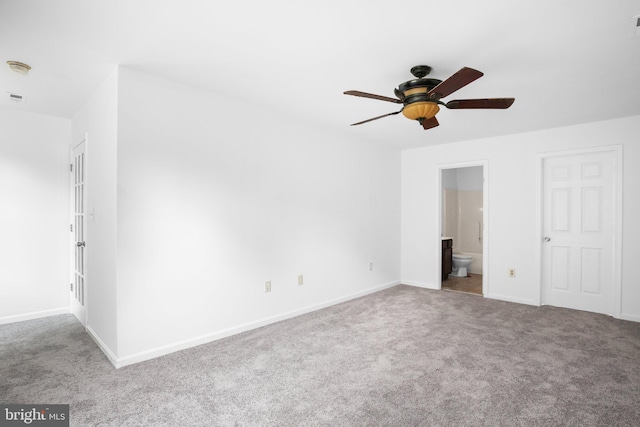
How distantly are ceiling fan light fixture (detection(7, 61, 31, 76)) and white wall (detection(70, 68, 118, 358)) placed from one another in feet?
1.64

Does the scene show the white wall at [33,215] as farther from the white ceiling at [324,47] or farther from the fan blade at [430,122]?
the fan blade at [430,122]

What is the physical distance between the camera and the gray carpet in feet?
6.63

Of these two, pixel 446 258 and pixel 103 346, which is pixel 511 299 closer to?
pixel 446 258

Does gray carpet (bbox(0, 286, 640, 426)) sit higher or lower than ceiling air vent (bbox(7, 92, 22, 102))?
lower

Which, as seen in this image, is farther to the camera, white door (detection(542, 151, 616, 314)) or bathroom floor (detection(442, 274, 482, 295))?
bathroom floor (detection(442, 274, 482, 295))

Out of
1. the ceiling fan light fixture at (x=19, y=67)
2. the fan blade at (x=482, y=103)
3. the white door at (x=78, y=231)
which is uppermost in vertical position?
the ceiling fan light fixture at (x=19, y=67)

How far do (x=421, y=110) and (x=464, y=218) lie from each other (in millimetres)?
5196

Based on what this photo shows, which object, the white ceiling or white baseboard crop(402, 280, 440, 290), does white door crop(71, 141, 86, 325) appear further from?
white baseboard crop(402, 280, 440, 290)

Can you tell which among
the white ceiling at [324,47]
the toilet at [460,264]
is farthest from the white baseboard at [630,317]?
the toilet at [460,264]

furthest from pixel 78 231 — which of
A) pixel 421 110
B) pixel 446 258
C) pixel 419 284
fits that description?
pixel 446 258

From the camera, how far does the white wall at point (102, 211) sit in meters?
2.65

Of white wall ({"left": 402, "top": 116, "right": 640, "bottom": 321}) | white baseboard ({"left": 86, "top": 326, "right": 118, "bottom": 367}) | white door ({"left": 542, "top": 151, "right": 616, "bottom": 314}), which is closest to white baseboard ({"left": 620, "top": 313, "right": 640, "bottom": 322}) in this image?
white wall ({"left": 402, "top": 116, "right": 640, "bottom": 321})

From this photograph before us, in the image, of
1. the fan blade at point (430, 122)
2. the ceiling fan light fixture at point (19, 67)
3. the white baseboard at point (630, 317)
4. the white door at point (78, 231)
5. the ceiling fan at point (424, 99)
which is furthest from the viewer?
the white baseboard at point (630, 317)

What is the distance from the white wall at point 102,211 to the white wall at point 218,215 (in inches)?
4.4
